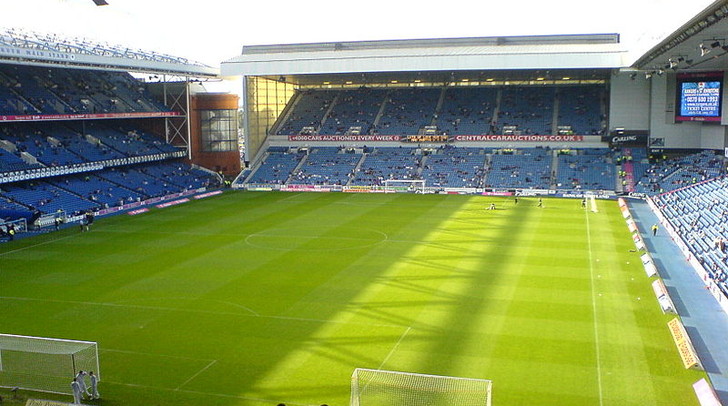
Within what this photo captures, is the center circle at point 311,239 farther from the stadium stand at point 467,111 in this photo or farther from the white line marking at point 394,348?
the stadium stand at point 467,111

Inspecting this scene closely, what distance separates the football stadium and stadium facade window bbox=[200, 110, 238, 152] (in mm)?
181

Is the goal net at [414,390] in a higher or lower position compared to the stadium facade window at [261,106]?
lower

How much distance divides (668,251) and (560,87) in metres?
43.1

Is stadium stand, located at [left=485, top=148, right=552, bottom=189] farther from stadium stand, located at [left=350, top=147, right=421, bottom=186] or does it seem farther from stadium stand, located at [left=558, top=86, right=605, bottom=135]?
stadium stand, located at [left=350, top=147, right=421, bottom=186]

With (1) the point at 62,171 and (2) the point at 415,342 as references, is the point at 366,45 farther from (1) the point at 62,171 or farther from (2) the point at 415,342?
(2) the point at 415,342

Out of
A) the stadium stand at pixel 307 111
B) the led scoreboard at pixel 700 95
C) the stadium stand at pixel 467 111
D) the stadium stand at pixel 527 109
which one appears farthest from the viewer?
the stadium stand at pixel 307 111

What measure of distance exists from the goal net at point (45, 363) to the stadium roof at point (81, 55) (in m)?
29.8

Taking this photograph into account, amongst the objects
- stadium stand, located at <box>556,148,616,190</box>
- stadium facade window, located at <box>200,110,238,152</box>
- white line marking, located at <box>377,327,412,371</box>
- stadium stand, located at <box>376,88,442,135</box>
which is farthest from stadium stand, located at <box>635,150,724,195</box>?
stadium facade window, located at <box>200,110,238,152</box>

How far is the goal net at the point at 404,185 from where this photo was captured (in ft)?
201

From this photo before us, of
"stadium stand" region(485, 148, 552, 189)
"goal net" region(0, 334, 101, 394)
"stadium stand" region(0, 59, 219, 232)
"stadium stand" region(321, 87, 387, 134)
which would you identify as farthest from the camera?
"stadium stand" region(321, 87, 387, 134)

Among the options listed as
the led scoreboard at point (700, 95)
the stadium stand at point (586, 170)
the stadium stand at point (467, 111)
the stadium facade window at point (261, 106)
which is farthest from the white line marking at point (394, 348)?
the stadium facade window at point (261, 106)

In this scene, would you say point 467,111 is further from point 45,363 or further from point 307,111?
point 45,363

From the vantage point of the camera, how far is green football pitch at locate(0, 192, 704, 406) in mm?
17562

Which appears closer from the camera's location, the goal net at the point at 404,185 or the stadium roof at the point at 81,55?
the stadium roof at the point at 81,55
